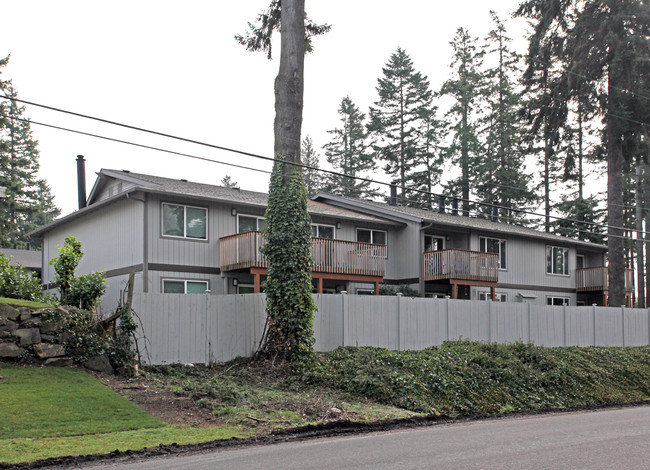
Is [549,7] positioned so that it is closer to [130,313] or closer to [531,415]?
[531,415]

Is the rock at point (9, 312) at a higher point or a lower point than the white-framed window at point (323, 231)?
lower

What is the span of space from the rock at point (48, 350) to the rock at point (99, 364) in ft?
1.73

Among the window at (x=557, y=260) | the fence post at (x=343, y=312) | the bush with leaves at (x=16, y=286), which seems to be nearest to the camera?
the bush with leaves at (x=16, y=286)

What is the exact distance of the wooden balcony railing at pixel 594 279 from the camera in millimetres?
35375

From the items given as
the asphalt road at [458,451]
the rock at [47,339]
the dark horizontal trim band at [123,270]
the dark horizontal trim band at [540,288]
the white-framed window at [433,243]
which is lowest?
the asphalt road at [458,451]

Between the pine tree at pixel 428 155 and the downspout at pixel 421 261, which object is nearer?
the downspout at pixel 421 261

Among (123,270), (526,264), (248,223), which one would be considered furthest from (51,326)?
(526,264)

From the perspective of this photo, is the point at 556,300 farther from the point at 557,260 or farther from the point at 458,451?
the point at 458,451

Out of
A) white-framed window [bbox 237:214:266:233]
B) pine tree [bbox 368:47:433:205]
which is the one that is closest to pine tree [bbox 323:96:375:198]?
pine tree [bbox 368:47:433:205]

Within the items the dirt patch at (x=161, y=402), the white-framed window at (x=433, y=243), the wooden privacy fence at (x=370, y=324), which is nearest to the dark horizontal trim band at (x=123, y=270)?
the wooden privacy fence at (x=370, y=324)

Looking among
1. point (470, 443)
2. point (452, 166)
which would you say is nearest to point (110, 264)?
point (470, 443)

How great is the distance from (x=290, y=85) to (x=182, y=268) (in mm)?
8884

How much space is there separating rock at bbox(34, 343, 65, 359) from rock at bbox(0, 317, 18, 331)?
0.54 m

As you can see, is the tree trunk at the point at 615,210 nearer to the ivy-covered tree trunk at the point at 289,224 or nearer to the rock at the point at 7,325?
the ivy-covered tree trunk at the point at 289,224
